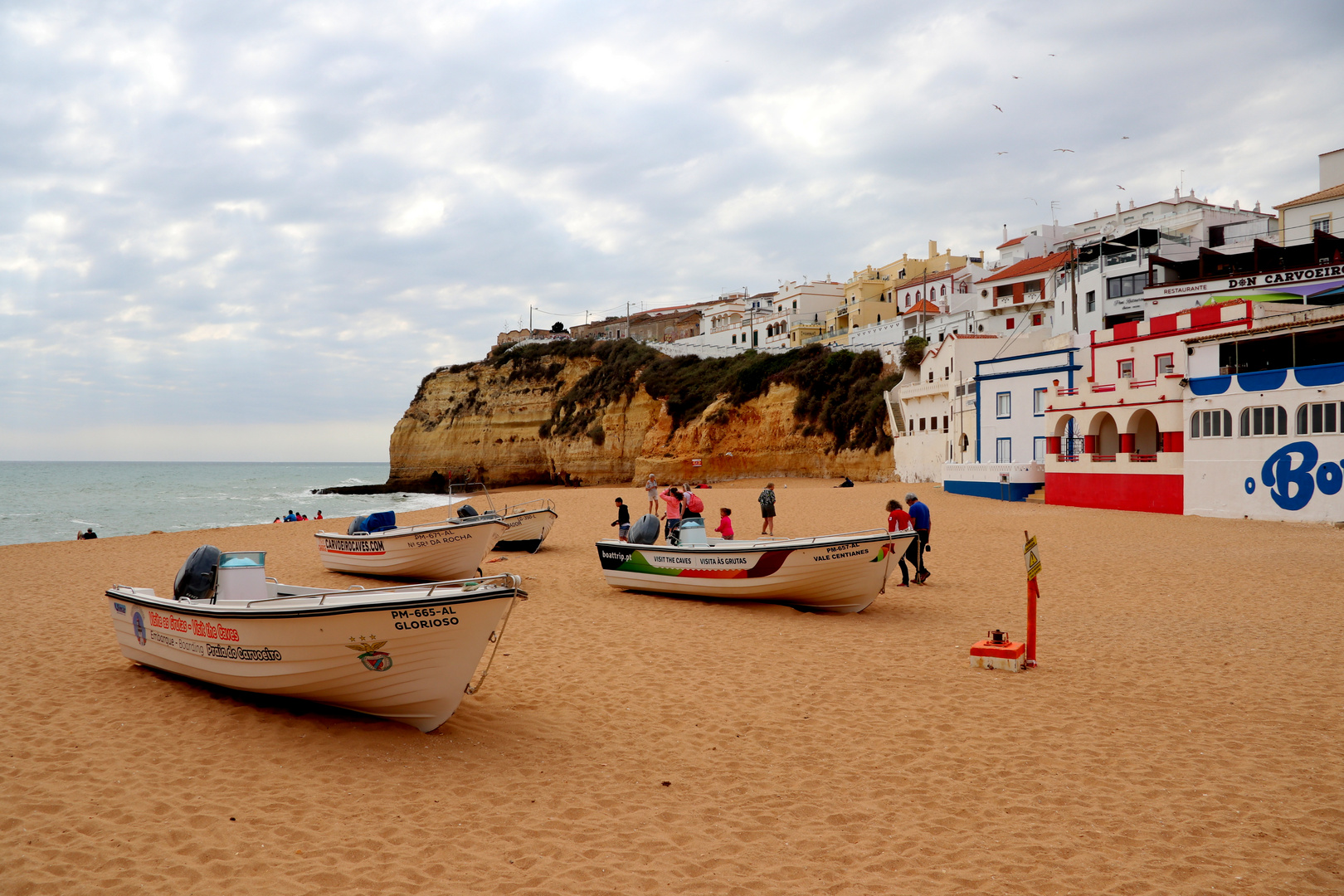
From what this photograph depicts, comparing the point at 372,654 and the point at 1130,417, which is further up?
the point at 1130,417

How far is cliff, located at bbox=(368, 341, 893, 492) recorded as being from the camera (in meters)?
51.1

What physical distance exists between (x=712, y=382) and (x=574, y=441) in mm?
12078

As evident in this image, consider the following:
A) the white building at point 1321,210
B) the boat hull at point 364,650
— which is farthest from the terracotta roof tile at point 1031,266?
the boat hull at point 364,650

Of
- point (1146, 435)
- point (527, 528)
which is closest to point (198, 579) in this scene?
point (527, 528)

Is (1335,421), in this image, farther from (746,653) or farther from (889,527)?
(746,653)

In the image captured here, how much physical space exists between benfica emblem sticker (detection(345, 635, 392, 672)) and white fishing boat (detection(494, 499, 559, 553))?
1086 centimetres

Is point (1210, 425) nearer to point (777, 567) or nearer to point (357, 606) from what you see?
point (777, 567)

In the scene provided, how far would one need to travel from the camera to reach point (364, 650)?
6156 mm

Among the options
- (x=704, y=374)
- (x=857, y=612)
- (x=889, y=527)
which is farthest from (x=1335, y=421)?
(x=704, y=374)

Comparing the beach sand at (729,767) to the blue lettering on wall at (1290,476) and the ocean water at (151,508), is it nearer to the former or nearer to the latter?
the blue lettering on wall at (1290,476)

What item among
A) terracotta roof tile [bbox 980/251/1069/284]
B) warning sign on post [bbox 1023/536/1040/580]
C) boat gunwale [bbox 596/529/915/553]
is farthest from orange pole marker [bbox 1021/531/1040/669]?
terracotta roof tile [bbox 980/251/1069/284]

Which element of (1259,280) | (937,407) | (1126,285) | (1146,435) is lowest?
(1146,435)

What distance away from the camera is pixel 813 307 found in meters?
67.8

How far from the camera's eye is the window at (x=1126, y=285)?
41250mm
